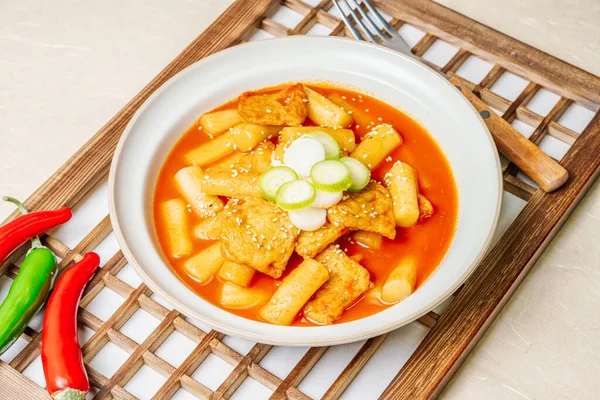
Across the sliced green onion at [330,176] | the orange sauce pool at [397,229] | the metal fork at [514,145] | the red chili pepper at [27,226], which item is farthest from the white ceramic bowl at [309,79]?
the sliced green onion at [330,176]

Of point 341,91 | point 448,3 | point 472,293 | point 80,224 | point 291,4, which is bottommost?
point 80,224

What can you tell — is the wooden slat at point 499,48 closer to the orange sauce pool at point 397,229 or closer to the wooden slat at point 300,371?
the orange sauce pool at point 397,229

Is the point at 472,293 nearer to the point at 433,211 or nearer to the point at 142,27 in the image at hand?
the point at 433,211

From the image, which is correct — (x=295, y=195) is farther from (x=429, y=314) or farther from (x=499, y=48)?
(x=499, y=48)

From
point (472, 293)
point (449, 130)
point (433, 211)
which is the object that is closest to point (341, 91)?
point (449, 130)

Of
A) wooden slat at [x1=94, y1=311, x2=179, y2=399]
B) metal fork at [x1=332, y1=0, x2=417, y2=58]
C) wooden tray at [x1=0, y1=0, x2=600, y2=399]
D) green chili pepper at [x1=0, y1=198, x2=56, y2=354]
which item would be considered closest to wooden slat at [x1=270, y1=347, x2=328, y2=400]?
wooden tray at [x1=0, y1=0, x2=600, y2=399]

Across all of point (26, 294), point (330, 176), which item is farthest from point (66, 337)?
point (330, 176)
